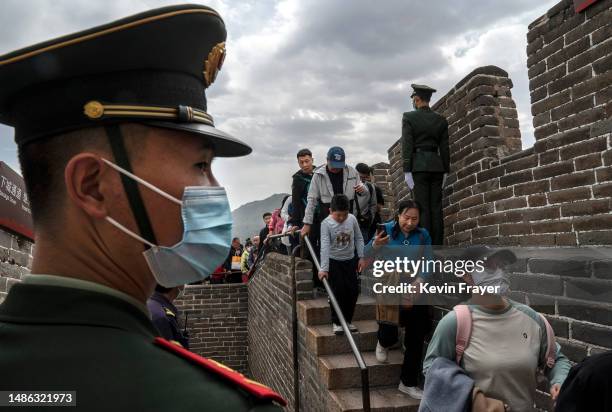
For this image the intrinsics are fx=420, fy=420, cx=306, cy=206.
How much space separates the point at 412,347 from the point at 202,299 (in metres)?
9.11

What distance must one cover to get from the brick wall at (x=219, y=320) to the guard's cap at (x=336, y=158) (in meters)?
7.97

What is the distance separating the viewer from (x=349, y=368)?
166 inches

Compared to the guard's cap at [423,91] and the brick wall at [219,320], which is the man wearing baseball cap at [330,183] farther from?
the brick wall at [219,320]

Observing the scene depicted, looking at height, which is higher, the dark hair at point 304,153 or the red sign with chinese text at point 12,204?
the dark hair at point 304,153

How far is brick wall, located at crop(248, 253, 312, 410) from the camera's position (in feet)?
19.1

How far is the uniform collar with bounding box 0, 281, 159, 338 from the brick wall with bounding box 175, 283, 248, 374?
38.3ft

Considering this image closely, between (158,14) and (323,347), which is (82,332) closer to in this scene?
(158,14)

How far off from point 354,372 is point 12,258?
3214mm

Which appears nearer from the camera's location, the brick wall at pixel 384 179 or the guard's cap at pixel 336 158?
the guard's cap at pixel 336 158

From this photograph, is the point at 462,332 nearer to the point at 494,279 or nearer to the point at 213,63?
the point at 494,279

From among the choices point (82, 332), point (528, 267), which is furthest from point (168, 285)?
point (528, 267)

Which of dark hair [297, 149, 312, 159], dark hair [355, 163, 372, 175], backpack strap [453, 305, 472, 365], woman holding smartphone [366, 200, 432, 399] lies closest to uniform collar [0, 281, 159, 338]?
backpack strap [453, 305, 472, 365]

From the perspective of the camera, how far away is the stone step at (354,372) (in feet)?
13.8

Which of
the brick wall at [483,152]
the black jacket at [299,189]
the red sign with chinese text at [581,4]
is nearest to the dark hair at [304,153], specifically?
the black jacket at [299,189]
